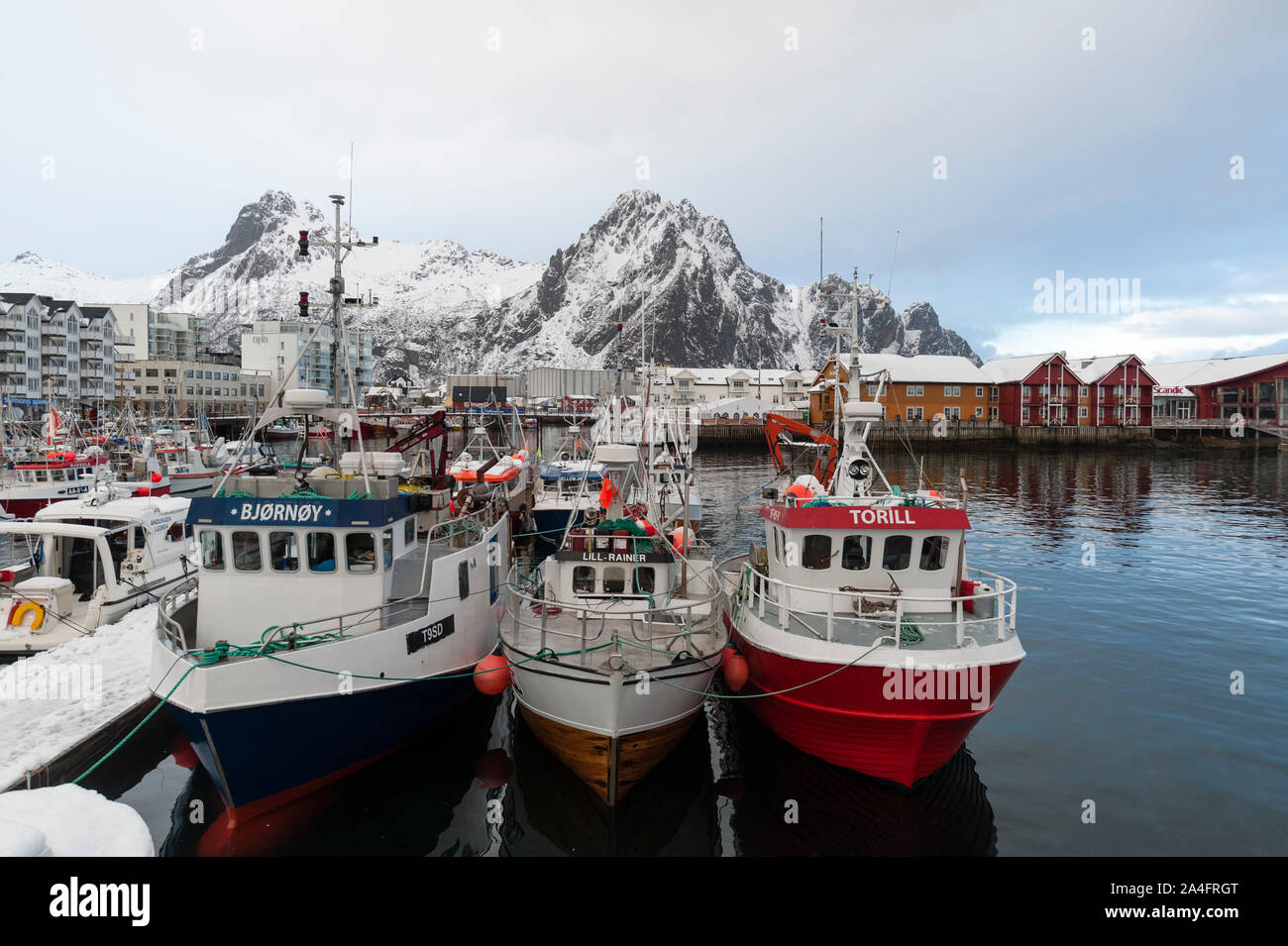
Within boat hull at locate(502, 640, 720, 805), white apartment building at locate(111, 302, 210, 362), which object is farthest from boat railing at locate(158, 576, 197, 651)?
white apartment building at locate(111, 302, 210, 362)

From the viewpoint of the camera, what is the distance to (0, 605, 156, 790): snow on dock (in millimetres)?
10250

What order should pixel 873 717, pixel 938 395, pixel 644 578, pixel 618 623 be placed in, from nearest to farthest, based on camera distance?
pixel 873 717 < pixel 618 623 < pixel 644 578 < pixel 938 395

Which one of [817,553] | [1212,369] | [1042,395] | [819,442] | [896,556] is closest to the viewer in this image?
[896,556]

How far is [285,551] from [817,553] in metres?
9.97

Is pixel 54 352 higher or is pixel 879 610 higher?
pixel 54 352

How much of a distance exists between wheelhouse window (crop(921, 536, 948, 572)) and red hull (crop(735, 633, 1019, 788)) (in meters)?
2.54

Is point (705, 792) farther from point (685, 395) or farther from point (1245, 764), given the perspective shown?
point (685, 395)

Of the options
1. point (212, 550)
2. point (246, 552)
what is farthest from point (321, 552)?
point (212, 550)

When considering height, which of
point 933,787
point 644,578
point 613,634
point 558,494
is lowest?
point 933,787

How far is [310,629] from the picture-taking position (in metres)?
12.3

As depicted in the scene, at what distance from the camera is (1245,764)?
493 inches

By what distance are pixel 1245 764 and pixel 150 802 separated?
18.9 meters

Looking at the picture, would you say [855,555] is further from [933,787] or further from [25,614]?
[25,614]
